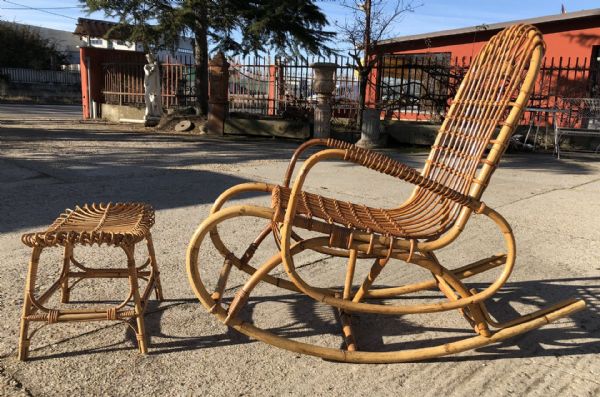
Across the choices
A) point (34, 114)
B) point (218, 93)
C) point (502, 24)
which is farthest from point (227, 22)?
point (34, 114)

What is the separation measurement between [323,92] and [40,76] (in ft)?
89.6

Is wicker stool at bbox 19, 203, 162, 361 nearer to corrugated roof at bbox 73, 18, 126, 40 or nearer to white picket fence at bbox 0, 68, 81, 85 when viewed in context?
corrugated roof at bbox 73, 18, 126, 40

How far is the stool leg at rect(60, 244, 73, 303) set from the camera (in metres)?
2.50

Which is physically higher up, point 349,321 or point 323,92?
point 323,92

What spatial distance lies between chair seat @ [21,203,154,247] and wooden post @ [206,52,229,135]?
409 inches

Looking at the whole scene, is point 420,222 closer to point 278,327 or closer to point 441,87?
point 278,327

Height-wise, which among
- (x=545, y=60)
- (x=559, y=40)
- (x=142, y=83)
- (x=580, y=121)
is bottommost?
(x=580, y=121)

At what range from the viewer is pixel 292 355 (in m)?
2.37

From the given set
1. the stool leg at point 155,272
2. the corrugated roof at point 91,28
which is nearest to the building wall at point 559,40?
the corrugated roof at point 91,28

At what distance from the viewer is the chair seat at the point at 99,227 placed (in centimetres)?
219

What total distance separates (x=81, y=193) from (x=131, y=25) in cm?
850

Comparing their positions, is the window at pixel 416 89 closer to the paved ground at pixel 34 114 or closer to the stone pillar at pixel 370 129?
the stone pillar at pixel 370 129

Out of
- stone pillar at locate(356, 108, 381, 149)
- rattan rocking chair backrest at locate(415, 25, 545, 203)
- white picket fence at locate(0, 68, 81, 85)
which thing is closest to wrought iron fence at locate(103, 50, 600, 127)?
stone pillar at locate(356, 108, 381, 149)

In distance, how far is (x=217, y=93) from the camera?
12883 millimetres
